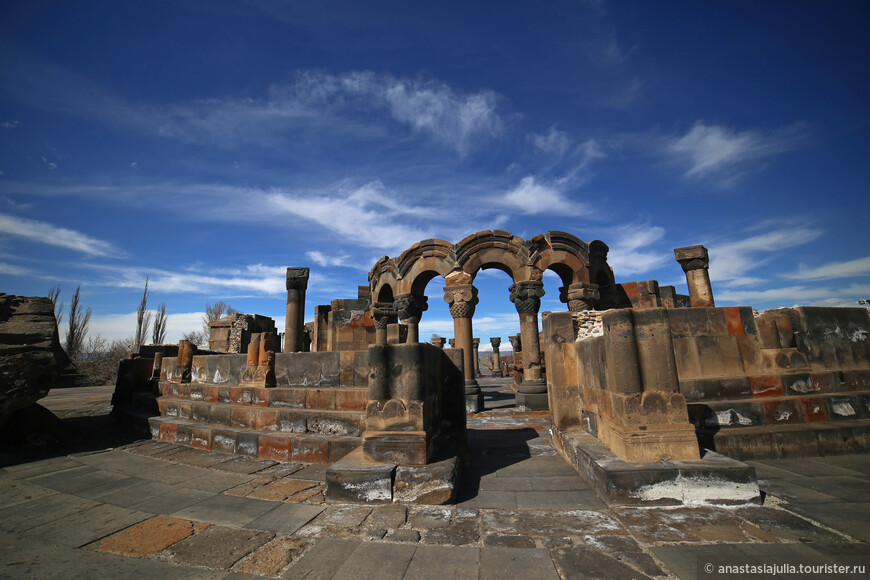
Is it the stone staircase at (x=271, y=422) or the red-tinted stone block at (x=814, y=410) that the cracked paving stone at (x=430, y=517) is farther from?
the red-tinted stone block at (x=814, y=410)

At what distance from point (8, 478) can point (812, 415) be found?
9.64m

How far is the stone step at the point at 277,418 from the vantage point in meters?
4.88

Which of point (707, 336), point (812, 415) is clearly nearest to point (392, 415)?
point (707, 336)

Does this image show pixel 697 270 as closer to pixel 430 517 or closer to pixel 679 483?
pixel 679 483

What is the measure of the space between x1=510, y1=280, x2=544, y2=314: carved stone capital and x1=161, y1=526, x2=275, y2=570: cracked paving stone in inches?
343

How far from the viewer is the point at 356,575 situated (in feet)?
6.90

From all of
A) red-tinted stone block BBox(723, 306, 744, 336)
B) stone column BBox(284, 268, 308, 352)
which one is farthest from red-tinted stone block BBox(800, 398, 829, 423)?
stone column BBox(284, 268, 308, 352)

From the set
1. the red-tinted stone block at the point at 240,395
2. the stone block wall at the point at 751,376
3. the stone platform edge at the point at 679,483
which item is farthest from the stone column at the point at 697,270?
the red-tinted stone block at the point at 240,395

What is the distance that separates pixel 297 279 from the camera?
10125 millimetres

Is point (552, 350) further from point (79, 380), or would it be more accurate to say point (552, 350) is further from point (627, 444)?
point (79, 380)

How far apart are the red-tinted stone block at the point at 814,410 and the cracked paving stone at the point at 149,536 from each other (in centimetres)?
659

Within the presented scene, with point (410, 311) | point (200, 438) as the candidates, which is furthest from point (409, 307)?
point (200, 438)

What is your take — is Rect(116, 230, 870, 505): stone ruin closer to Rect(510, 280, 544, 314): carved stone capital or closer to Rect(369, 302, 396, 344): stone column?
Rect(369, 302, 396, 344): stone column

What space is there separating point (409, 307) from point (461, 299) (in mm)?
1733
